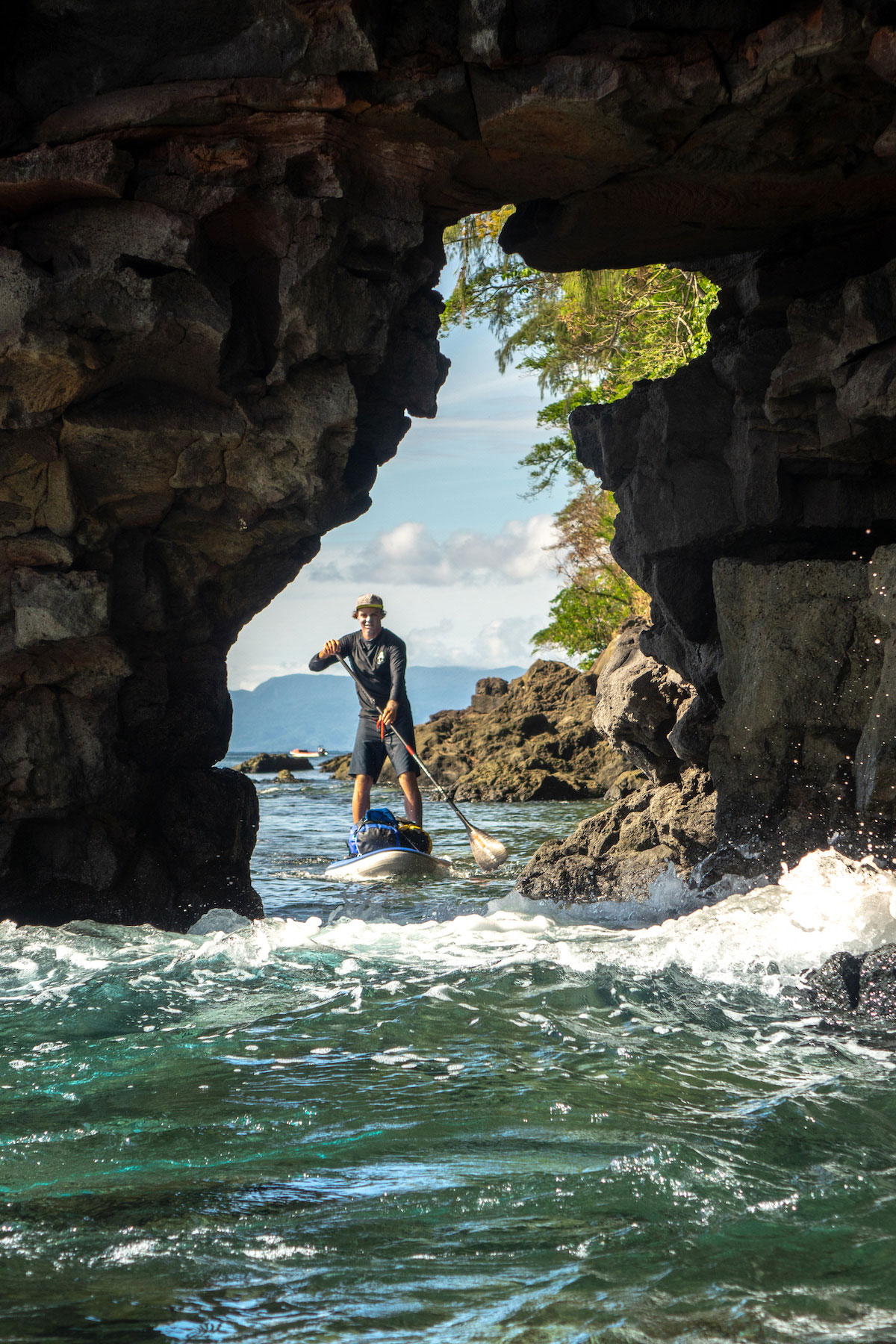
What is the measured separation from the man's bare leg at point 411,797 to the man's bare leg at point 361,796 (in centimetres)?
41

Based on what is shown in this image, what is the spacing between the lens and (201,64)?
682cm

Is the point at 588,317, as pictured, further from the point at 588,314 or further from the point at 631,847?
the point at 631,847

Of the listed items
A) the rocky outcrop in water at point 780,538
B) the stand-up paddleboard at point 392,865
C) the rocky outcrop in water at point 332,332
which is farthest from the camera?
the stand-up paddleboard at point 392,865

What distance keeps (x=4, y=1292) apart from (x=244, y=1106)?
53.0 inches

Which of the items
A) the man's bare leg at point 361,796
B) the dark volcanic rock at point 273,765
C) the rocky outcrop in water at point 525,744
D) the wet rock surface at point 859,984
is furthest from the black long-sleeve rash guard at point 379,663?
the dark volcanic rock at point 273,765

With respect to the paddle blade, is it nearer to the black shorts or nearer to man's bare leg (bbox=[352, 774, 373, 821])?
the black shorts

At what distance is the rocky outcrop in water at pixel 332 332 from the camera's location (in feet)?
21.7

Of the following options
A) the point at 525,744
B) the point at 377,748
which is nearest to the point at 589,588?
the point at 525,744

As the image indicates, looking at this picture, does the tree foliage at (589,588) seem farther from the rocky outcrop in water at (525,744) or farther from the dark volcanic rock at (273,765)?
the dark volcanic rock at (273,765)

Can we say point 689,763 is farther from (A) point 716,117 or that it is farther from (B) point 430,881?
(A) point 716,117

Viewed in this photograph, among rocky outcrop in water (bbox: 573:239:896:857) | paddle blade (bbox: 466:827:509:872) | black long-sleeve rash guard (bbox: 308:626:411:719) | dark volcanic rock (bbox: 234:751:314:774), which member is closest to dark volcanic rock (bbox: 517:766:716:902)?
paddle blade (bbox: 466:827:509:872)

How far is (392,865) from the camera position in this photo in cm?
1085

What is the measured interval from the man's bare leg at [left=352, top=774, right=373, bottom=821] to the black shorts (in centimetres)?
7

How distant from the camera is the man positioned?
1161 cm
